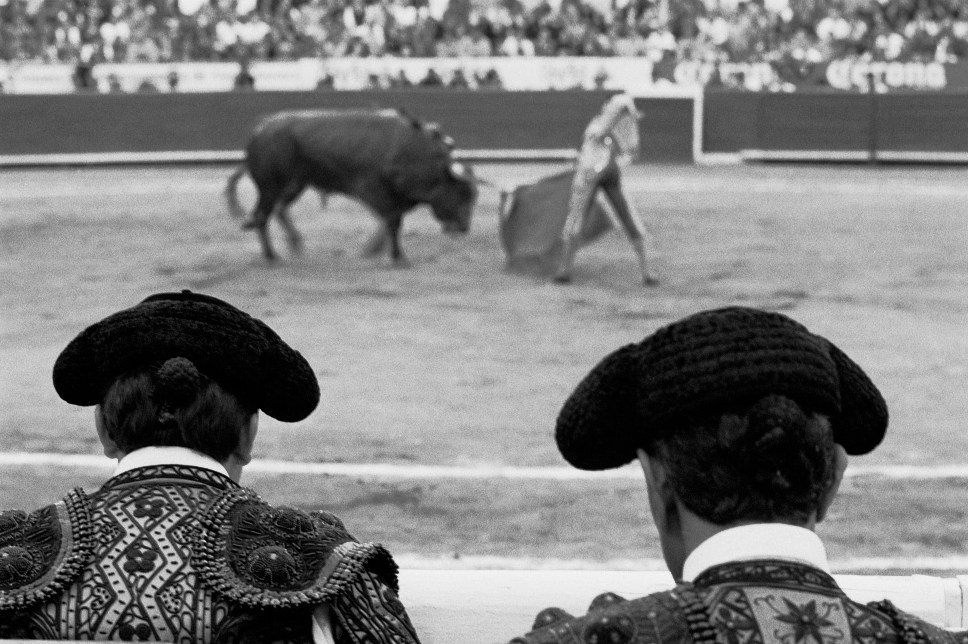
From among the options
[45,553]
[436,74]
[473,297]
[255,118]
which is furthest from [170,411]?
[436,74]

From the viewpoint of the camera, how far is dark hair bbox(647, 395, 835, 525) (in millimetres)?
1435

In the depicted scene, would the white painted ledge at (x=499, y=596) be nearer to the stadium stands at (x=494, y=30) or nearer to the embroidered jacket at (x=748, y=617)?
the embroidered jacket at (x=748, y=617)

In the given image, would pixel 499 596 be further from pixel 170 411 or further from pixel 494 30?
pixel 494 30

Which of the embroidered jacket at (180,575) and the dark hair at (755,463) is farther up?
the dark hair at (755,463)

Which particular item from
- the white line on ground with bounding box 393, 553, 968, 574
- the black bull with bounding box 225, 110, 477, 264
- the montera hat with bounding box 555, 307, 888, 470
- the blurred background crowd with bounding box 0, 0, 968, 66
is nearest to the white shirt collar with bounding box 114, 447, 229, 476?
the montera hat with bounding box 555, 307, 888, 470

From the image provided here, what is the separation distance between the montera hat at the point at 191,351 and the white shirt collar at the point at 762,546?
69 centimetres

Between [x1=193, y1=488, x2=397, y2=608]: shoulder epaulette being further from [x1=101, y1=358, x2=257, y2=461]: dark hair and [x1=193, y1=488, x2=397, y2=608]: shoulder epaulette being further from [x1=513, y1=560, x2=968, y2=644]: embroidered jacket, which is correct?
[x1=513, y1=560, x2=968, y2=644]: embroidered jacket

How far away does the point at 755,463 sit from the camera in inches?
56.4

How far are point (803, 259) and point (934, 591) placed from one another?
28.7ft

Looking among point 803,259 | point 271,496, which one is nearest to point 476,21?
point 803,259

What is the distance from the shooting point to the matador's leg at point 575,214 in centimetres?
928

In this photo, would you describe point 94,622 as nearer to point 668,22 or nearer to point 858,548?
point 858,548

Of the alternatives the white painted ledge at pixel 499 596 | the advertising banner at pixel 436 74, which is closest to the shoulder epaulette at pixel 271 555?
the white painted ledge at pixel 499 596

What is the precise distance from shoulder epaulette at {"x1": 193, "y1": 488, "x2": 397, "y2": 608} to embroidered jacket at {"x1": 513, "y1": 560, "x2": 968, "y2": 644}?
0.37 meters
